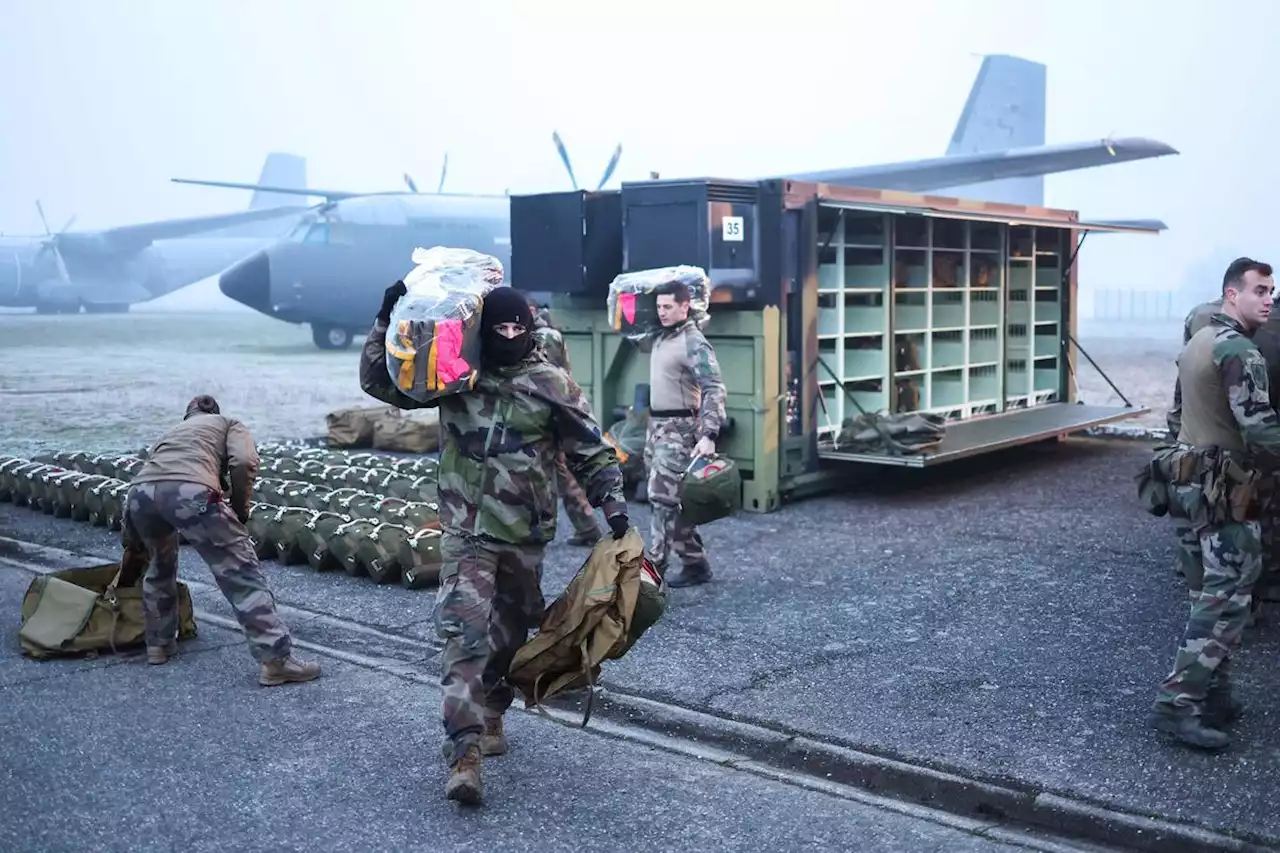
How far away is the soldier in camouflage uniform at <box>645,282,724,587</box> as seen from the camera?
806 cm

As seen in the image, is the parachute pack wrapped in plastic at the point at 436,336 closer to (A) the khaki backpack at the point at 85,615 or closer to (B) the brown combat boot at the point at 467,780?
(B) the brown combat boot at the point at 467,780

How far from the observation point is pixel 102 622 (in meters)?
6.87

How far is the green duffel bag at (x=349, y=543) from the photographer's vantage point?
8523 millimetres

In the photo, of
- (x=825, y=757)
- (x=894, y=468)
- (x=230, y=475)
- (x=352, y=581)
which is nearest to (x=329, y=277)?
(x=894, y=468)

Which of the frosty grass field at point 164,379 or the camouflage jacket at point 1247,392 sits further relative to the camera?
the frosty grass field at point 164,379

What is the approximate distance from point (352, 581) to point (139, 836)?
4.13 m

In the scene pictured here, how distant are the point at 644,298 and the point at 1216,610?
514cm

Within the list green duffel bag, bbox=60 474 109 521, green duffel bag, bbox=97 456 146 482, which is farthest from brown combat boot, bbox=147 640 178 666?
green duffel bag, bbox=97 456 146 482

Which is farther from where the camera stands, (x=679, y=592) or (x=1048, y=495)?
(x=1048, y=495)

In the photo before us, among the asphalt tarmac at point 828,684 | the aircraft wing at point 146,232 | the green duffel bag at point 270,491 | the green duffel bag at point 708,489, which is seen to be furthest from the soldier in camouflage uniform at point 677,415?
the aircraft wing at point 146,232

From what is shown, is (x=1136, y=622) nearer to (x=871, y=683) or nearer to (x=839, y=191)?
(x=871, y=683)

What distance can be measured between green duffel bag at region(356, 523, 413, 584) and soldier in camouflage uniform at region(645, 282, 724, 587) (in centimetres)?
170

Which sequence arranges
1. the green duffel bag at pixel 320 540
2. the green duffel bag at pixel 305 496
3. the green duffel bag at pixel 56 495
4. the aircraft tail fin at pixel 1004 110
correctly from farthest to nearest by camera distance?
the aircraft tail fin at pixel 1004 110, the green duffel bag at pixel 56 495, the green duffel bag at pixel 305 496, the green duffel bag at pixel 320 540

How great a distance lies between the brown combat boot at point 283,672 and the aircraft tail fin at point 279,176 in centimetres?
4140
